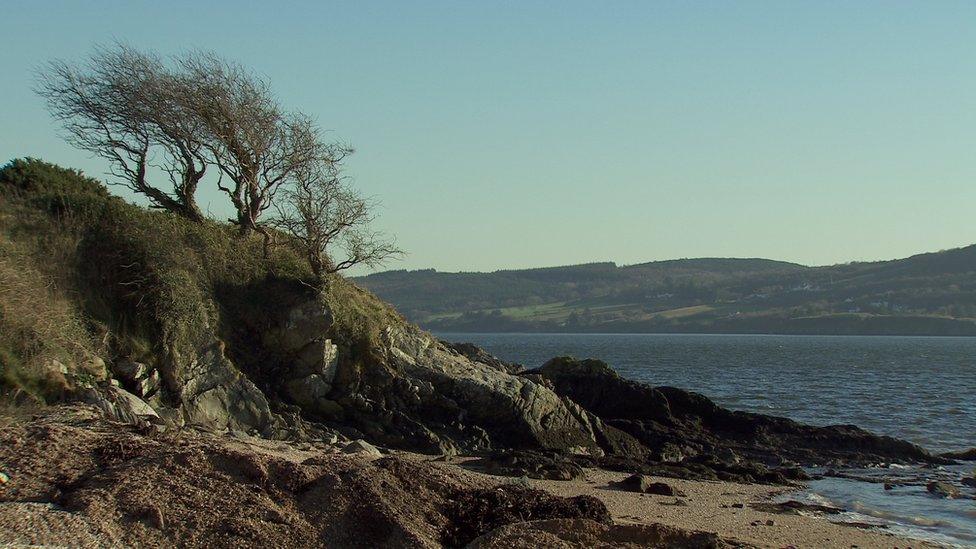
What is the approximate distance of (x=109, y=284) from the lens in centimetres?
2050

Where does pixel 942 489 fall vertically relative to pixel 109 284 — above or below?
below

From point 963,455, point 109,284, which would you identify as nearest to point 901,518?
point 963,455

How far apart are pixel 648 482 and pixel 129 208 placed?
13278 mm

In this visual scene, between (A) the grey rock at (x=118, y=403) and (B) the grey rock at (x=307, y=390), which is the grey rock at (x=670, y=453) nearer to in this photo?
(B) the grey rock at (x=307, y=390)

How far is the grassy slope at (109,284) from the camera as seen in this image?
56.2 ft

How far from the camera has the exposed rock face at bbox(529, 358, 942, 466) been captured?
85.6 ft

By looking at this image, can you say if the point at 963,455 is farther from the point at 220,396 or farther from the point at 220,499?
the point at 220,499

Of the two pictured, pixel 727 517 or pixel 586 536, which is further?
pixel 727 517

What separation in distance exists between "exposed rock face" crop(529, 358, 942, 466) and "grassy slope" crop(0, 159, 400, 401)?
745 centimetres

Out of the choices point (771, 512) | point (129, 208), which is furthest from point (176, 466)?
point (129, 208)

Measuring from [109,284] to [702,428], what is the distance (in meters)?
16.9

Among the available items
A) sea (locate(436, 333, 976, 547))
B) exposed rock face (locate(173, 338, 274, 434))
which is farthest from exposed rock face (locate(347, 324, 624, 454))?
sea (locate(436, 333, 976, 547))

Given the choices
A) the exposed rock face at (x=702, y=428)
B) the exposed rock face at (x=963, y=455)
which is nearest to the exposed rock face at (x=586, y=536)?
the exposed rock face at (x=702, y=428)

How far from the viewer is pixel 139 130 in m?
25.8
